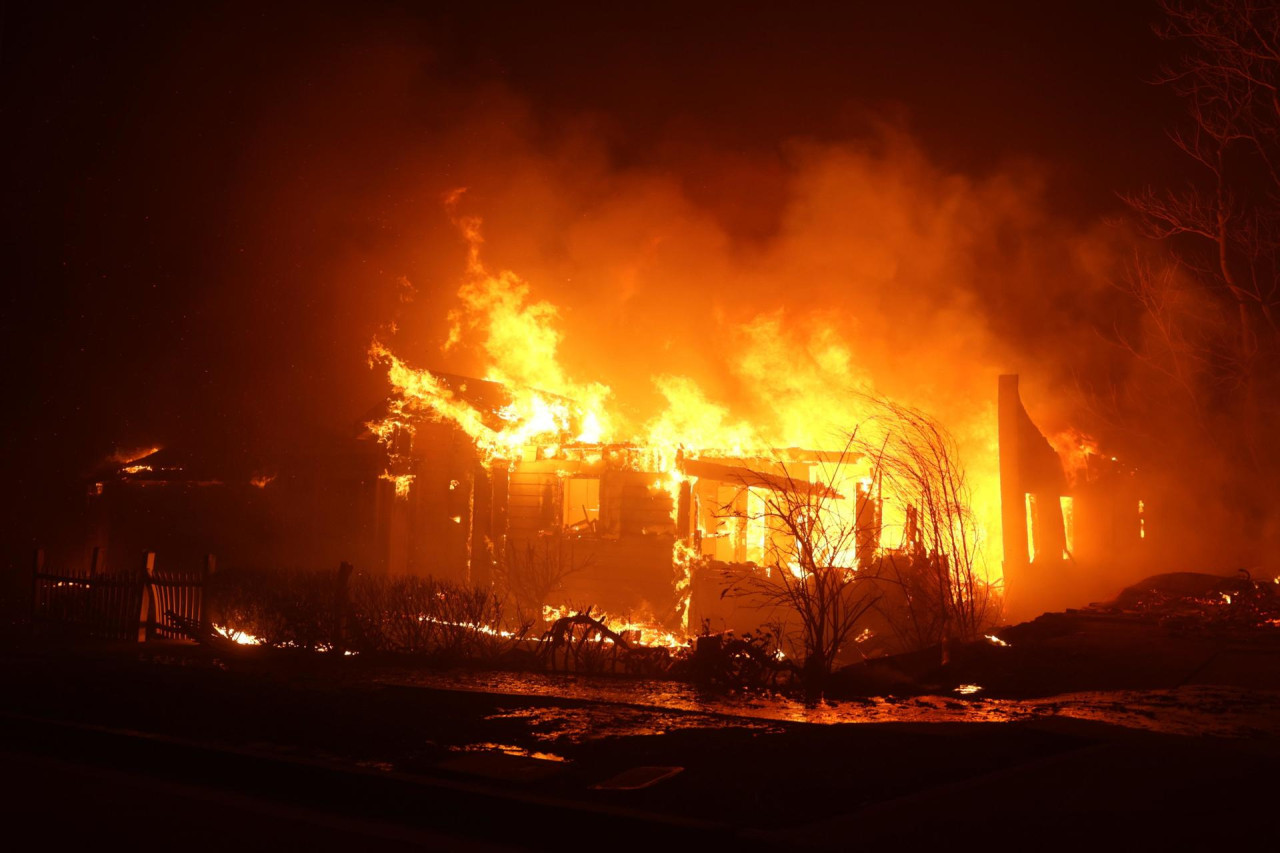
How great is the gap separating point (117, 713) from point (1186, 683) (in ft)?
33.4

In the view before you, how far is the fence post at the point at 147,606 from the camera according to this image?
13180 millimetres

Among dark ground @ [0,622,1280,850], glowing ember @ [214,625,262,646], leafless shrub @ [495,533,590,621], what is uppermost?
leafless shrub @ [495,533,590,621]

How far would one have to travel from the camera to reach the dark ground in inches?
189

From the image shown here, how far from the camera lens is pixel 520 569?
17.3 metres

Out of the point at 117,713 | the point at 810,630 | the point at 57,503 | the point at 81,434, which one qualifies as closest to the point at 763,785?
the point at 810,630

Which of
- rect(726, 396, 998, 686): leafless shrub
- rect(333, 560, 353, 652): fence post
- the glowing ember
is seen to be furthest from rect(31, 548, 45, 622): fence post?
rect(726, 396, 998, 686): leafless shrub

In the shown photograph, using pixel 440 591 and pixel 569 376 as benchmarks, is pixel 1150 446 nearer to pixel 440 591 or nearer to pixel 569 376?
pixel 569 376

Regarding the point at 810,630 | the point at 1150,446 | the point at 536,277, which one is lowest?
the point at 810,630

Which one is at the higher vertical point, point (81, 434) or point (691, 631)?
point (81, 434)

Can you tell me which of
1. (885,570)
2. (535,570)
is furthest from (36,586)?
(885,570)

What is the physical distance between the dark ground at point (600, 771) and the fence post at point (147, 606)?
4.30 metres

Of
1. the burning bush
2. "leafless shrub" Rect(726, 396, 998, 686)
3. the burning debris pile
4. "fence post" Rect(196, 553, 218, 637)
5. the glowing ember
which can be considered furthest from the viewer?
the burning debris pile

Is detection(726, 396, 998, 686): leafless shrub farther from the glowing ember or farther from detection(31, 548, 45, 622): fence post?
detection(31, 548, 45, 622): fence post

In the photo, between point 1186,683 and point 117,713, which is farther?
point 1186,683
